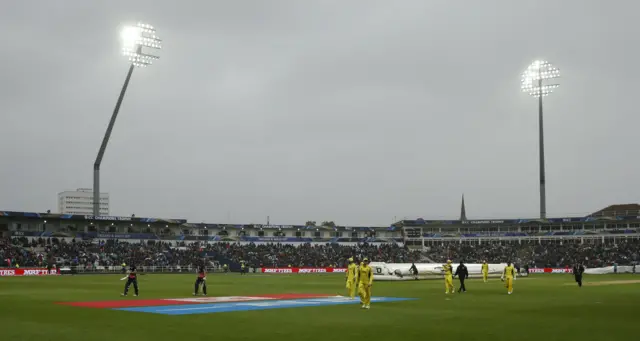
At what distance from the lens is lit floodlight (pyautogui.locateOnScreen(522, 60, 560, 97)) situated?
4058 inches

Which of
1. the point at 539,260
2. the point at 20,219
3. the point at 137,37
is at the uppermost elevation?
the point at 137,37

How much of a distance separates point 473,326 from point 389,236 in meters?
116

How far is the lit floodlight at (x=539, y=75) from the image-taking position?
10306cm

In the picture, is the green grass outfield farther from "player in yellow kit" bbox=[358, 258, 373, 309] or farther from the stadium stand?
the stadium stand

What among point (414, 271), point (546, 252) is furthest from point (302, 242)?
point (414, 271)

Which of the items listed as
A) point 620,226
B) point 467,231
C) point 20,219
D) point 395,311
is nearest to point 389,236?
point 467,231

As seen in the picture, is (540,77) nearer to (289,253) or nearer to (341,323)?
(289,253)

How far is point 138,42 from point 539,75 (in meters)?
61.1

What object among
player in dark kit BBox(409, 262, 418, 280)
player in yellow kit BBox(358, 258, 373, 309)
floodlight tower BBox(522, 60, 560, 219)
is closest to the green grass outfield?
player in yellow kit BBox(358, 258, 373, 309)

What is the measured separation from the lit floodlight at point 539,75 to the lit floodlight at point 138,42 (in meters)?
56.5

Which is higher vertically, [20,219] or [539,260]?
[20,219]

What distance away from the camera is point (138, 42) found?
85.9 metres

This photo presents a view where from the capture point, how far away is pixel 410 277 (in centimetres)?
6288

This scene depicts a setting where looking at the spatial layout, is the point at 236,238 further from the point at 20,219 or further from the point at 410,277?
the point at 410,277
